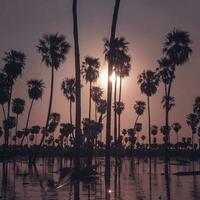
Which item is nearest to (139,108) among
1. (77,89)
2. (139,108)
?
(139,108)

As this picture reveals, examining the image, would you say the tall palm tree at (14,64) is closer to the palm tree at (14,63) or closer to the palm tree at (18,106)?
the palm tree at (14,63)

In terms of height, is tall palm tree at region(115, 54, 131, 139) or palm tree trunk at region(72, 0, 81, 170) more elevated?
tall palm tree at region(115, 54, 131, 139)

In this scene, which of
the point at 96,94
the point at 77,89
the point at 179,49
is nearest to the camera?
the point at 77,89

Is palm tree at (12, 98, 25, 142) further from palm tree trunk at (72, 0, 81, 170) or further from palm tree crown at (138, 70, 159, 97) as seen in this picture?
palm tree trunk at (72, 0, 81, 170)

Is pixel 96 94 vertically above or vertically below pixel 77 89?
above

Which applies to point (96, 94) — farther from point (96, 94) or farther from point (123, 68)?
point (123, 68)

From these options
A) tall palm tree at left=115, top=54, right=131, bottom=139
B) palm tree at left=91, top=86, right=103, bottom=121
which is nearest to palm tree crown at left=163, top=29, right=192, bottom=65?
tall palm tree at left=115, top=54, right=131, bottom=139

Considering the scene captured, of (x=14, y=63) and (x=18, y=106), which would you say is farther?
(x=18, y=106)

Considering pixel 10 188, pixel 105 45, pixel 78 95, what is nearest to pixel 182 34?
pixel 105 45

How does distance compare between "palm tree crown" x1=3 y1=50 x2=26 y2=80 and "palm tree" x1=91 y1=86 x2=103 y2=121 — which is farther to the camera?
"palm tree" x1=91 y1=86 x2=103 y2=121

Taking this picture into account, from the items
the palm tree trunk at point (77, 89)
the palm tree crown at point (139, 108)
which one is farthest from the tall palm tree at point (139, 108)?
the palm tree trunk at point (77, 89)

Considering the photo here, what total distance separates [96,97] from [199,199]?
70.6 metres

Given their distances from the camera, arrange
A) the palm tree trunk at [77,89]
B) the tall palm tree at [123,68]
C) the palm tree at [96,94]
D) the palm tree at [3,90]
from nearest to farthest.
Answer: the palm tree trunk at [77,89] → the tall palm tree at [123,68] → the palm tree at [3,90] → the palm tree at [96,94]

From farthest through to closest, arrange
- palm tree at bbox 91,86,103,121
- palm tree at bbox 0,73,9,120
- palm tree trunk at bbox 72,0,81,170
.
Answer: palm tree at bbox 91,86,103,121, palm tree at bbox 0,73,9,120, palm tree trunk at bbox 72,0,81,170
